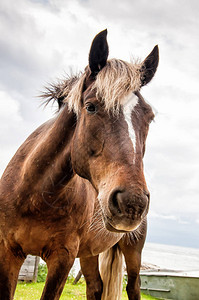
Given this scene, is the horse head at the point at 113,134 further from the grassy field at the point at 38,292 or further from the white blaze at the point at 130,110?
the grassy field at the point at 38,292

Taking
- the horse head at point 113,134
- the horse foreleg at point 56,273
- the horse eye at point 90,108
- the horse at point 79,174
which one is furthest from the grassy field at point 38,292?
the horse eye at point 90,108

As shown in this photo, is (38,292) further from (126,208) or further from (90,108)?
(126,208)

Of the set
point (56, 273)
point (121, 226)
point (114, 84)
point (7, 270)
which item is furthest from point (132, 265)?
point (114, 84)

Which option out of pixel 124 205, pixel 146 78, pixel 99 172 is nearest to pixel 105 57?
pixel 146 78

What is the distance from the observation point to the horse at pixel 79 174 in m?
2.08

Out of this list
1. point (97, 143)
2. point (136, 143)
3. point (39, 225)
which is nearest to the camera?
point (136, 143)

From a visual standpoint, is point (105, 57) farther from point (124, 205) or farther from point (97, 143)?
point (124, 205)

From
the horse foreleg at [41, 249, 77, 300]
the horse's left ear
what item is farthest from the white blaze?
the horse foreleg at [41, 249, 77, 300]

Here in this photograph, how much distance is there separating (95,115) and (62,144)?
73cm

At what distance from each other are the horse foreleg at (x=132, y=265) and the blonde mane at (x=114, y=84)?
3.06 m

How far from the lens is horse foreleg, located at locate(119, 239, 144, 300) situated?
488cm

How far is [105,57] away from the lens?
105 inches

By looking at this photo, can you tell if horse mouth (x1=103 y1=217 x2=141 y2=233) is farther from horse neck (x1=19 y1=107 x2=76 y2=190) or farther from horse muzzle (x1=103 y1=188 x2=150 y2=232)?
horse neck (x1=19 y1=107 x2=76 y2=190)

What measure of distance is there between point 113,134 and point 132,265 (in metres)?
3.41
